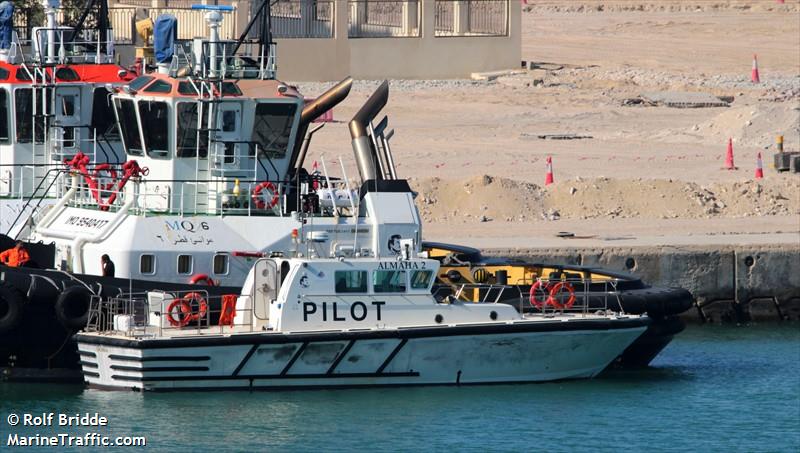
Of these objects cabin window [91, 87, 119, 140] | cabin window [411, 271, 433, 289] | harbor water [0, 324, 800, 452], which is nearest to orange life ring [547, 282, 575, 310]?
harbor water [0, 324, 800, 452]

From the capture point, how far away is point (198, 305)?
2522 cm

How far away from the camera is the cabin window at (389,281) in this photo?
25344 mm

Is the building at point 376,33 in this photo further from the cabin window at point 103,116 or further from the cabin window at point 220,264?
the cabin window at point 220,264

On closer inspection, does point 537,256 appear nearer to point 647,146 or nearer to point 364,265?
point 364,265

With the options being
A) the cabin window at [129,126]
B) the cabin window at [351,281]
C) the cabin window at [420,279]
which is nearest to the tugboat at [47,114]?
the cabin window at [129,126]

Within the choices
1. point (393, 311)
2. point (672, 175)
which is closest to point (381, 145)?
point (393, 311)

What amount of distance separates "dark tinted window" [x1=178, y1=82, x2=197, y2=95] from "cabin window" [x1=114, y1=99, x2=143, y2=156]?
0.85m

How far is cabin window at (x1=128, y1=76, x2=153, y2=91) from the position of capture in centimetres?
2698

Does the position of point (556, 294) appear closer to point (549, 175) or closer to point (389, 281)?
point (389, 281)

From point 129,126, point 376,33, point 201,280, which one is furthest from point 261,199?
point 376,33

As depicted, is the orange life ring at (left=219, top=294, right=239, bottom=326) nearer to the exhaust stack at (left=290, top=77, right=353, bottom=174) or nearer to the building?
the exhaust stack at (left=290, top=77, right=353, bottom=174)

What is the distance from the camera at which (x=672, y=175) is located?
40312 mm

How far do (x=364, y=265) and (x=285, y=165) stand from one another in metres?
2.78

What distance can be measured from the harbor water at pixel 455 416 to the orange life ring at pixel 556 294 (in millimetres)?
1090
